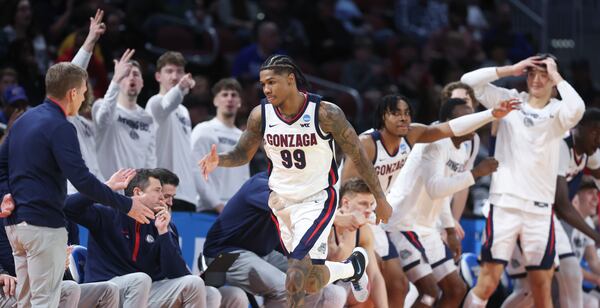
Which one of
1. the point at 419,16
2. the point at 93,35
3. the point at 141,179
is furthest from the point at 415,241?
the point at 419,16

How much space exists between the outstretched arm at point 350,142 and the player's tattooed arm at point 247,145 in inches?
22.1

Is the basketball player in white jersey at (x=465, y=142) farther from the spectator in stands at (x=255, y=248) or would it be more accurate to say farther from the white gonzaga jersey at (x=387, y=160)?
the spectator in stands at (x=255, y=248)

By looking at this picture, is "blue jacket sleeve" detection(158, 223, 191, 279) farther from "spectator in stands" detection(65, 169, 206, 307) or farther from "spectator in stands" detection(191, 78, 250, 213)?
"spectator in stands" detection(191, 78, 250, 213)

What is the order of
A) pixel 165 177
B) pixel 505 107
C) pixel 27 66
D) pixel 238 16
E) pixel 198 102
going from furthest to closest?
pixel 238 16 → pixel 198 102 → pixel 27 66 → pixel 505 107 → pixel 165 177

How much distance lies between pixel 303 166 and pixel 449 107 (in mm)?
2380

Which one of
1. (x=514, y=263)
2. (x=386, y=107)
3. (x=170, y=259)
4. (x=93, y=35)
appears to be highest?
(x=93, y=35)

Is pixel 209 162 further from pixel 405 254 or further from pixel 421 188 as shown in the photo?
pixel 421 188

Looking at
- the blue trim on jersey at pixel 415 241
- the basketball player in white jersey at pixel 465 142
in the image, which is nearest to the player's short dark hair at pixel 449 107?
the basketball player in white jersey at pixel 465 142

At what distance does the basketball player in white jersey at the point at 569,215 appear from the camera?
30.7ft

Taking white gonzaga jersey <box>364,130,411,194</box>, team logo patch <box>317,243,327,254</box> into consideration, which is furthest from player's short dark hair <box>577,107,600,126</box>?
team logo patch <box>317,243,327,254</box>

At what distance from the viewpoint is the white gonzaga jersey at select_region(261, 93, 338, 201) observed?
7.10 m

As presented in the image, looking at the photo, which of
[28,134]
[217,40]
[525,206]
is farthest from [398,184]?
[217,40]

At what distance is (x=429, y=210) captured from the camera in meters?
8.96

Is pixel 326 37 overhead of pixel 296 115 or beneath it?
overhead
